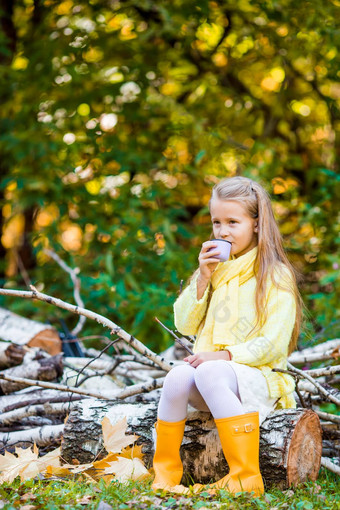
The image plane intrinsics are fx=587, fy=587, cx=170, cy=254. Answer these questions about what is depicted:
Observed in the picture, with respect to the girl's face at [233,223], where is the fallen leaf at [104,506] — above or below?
below

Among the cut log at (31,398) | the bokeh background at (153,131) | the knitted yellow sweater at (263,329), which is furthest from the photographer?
the bokeh background at (153,131)

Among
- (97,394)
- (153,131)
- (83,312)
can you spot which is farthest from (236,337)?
(153,131)

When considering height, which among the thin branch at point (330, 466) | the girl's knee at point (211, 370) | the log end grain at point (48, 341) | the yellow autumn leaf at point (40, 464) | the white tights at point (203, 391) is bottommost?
the log end grain at point (48, 341)

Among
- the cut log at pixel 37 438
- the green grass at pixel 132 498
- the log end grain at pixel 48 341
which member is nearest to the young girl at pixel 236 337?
the green grass at pixel 132 498

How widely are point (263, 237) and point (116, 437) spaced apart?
114cm

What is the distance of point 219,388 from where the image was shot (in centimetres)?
240

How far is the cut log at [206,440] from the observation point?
7.97 ft

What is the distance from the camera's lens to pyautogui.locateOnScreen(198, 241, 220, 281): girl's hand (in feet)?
8.59

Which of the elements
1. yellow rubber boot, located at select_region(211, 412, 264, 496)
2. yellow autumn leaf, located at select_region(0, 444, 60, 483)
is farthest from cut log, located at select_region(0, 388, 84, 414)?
yellow rubber boot, located at select_region(211, 412, 264, 496)

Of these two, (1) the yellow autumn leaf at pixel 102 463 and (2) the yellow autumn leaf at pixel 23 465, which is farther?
(1) the yellow autumn leaf at pixel 102 463

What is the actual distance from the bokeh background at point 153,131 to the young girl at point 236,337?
2305mm

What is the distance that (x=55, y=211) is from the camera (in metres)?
6.16

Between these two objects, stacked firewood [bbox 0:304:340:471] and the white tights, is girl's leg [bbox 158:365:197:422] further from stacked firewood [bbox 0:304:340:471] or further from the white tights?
stacked firewood [bbox 0:304:340:471]

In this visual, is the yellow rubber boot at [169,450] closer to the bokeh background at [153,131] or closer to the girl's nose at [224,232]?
the girl's nose at [224,232]
